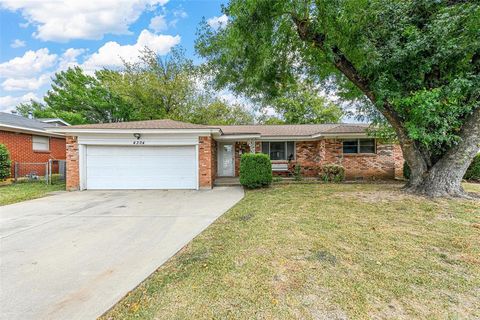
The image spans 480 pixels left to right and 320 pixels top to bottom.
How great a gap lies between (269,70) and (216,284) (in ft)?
24.8

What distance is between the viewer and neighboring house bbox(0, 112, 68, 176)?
38.2ft

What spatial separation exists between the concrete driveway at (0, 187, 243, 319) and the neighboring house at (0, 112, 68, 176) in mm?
7203

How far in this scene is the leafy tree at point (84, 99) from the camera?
25.6 meters

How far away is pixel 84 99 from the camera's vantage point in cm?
2564

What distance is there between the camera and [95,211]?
6.14 m

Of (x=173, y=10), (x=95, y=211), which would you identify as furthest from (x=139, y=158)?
(x=173, y=10)

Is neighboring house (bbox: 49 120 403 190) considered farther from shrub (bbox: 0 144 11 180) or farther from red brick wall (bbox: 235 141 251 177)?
red brick wall (bbox: 235 141 251 177)

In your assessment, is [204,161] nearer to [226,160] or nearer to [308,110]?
[226,160]

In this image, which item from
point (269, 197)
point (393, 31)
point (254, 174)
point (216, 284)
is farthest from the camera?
point (254, 174)

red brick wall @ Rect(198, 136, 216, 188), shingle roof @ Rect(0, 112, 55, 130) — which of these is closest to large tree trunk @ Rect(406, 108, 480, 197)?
red brick wall @ Rect(198, 136, 216, 188)

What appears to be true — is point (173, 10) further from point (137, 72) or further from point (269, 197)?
point (137, 72)

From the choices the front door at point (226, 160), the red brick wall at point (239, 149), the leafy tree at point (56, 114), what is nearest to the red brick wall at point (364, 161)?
the red brick wall at point (239, 149)

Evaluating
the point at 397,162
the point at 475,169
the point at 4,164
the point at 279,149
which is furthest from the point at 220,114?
the point at 475,169

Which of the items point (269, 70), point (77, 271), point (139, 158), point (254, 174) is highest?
point (269, 70)
